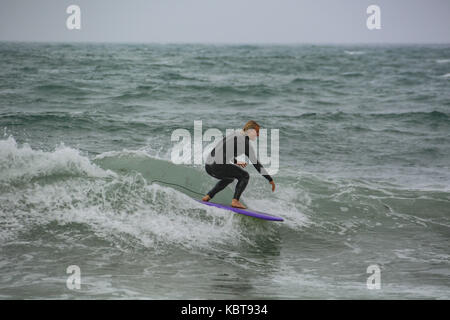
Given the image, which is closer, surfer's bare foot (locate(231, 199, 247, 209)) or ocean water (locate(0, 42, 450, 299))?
ocean water (locate(0, 42, 450, 299))

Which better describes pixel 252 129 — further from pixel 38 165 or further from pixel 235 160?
pixel 38 165

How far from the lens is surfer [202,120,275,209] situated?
7590mm

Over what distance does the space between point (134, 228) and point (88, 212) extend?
0.97m

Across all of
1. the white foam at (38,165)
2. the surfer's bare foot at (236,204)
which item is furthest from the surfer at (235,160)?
the white foam at (38,165)

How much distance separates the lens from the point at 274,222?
28.7 ft

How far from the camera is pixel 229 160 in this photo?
311 inches

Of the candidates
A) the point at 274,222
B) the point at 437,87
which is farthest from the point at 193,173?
the point at 437,87

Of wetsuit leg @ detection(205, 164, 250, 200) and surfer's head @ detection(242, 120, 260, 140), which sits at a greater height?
surfer's head @ detection(242, 120, 260, 140)

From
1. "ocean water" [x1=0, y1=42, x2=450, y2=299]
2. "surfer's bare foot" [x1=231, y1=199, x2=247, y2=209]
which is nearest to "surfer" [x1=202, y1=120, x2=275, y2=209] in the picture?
"surfer's bare foot" [x1=231, y1=199, x2=247, y2=209]

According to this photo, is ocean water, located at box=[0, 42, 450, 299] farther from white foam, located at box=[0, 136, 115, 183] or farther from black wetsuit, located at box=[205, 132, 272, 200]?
black wetsuit, located at box=[205, 132, 272, 200]

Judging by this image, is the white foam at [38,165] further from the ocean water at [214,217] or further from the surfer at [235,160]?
the surfer at [235,160]

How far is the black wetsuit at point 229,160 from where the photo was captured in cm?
762

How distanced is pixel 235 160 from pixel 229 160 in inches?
4.8
